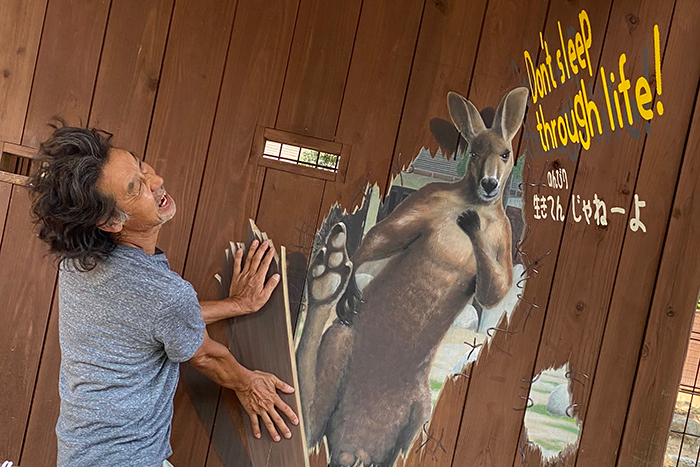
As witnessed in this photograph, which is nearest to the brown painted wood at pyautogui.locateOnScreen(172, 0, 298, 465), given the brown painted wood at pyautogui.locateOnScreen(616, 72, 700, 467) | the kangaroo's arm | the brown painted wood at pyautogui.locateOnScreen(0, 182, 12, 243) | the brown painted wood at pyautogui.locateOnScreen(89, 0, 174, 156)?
the brown painted wood at pyautogui.locateOnScreen(89, 0, 174, 156)

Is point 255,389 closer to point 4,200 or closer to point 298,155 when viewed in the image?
point 298,155

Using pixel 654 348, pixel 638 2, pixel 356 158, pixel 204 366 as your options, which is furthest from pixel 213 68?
pixel 654 348

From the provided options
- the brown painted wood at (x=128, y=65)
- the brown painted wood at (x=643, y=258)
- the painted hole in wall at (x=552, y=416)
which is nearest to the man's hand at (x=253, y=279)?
the brown painted wood at (x=128, y=65)

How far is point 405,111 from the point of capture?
1809 mm

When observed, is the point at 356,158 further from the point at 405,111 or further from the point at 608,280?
the point at 608,280

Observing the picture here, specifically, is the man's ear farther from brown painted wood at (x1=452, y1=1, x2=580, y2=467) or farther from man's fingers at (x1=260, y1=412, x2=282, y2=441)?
brown painted wood at (x1=452, y1=1, x2=580, y2=467)

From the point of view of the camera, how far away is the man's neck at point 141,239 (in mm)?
1391

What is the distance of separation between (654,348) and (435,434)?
2.53ft

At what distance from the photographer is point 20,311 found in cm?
178

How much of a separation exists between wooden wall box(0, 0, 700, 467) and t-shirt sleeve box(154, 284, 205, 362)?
0.40 meters

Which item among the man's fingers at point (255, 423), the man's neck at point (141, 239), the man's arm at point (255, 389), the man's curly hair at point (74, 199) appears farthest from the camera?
the man's fingers at point (255, 423)

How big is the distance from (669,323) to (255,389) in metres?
1.36

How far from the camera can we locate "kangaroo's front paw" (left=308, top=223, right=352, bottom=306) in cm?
182

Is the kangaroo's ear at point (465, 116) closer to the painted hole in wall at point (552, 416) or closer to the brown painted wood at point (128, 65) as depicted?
the painted hole in wall at point (552, 416)
